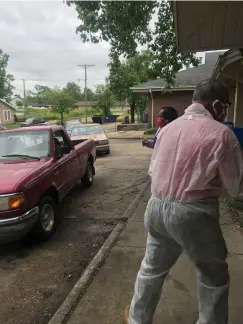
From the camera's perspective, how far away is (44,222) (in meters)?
4.77

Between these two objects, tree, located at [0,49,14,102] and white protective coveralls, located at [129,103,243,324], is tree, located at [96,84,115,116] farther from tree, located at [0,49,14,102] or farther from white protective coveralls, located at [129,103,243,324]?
white protective coveralls, located at [129,103,243,324]

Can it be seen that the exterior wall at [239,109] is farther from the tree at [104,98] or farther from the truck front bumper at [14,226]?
the tree at [104,98]

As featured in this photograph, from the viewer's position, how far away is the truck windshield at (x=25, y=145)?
5.47 metres

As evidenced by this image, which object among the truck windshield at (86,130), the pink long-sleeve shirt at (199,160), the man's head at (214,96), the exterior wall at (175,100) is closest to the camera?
the pink long-sleeve shirt at (199,160)

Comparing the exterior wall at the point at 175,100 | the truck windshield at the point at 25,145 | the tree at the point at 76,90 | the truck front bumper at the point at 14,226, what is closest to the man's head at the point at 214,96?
the truck front bumper at the point at 14,226

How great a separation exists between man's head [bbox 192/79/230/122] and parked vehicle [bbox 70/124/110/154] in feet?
37.5

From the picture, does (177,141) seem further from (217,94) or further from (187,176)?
(217,94)

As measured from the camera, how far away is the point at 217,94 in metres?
2.09

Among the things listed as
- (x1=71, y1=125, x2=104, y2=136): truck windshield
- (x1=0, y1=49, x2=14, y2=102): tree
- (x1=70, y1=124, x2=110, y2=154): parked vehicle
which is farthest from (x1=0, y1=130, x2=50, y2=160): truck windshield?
(x1=0, y1=49, x2=14, y2=102): tree

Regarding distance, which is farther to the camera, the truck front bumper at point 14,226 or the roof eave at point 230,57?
the roof eave at point 230,57

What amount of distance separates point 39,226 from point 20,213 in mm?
526

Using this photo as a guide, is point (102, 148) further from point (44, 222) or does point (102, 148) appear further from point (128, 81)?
point (128, 81)

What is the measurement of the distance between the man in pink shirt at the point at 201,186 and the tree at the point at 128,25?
4.69 meters

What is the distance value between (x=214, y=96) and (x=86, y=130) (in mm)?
12596
